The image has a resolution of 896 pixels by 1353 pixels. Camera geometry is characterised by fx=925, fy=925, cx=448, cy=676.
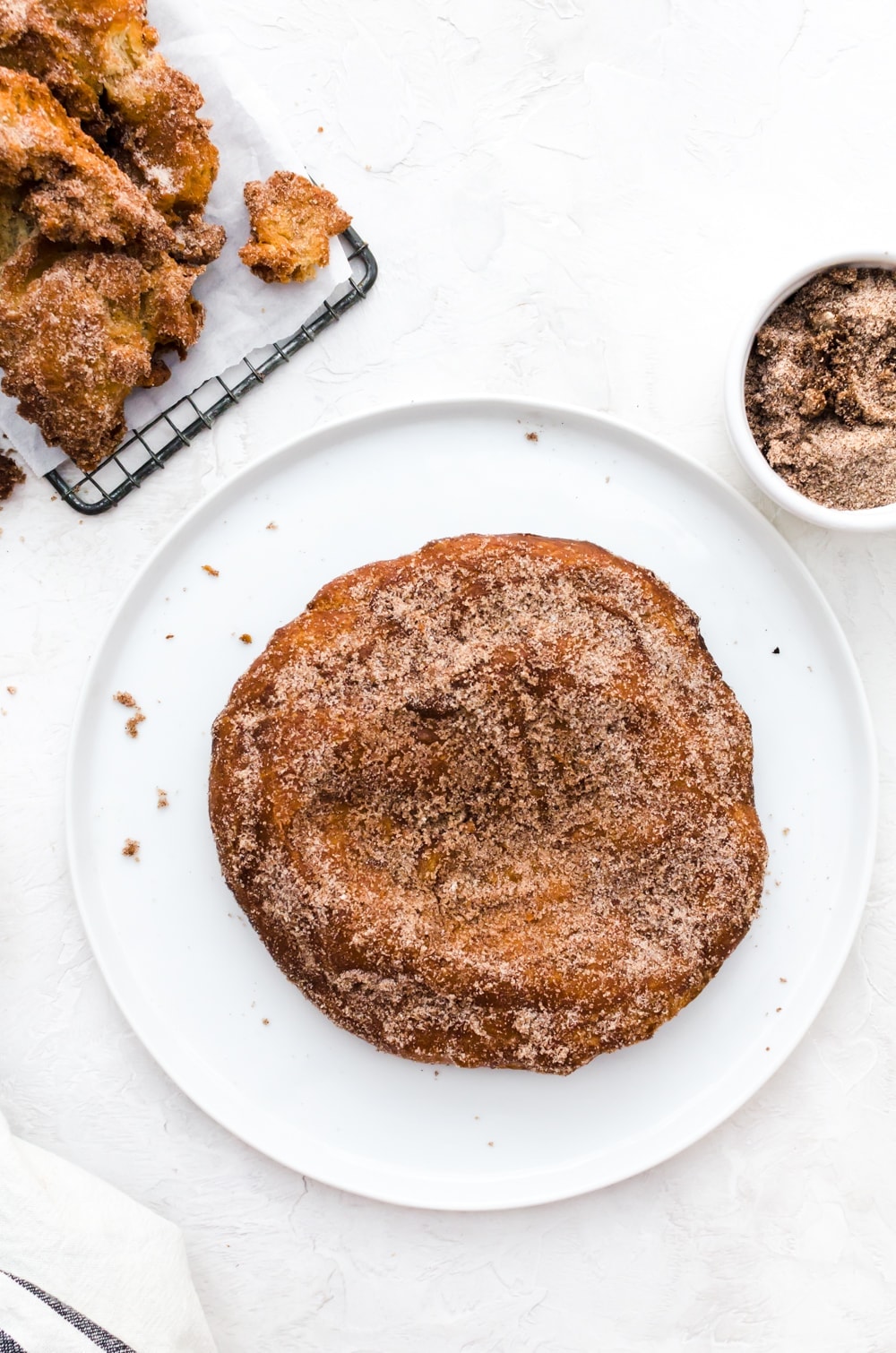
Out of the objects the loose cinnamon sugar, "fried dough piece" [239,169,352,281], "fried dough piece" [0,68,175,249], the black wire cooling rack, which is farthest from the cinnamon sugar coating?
"fried dough piece" [0,68,175,249]

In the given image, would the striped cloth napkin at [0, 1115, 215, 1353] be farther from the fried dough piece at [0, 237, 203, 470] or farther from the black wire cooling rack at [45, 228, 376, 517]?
the fried dough piece at [0, 237, 203, 470]

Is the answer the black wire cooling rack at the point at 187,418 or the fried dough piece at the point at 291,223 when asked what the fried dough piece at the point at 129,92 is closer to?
the fried dough piece at the point at 291,223

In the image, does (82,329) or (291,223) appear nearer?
(82,329)

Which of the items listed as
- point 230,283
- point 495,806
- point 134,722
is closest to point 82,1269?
point 134,722

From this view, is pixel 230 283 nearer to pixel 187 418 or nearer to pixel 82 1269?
pixel 187 418

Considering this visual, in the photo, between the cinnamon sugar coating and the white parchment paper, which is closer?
the cinnamon sugar coating
